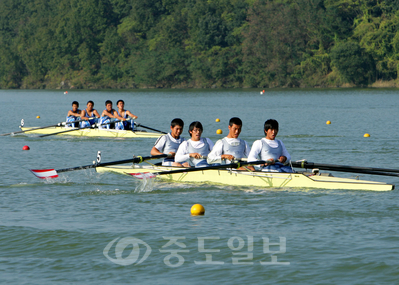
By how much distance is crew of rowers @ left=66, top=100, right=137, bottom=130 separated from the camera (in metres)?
24.2

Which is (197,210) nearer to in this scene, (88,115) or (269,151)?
(269,151)

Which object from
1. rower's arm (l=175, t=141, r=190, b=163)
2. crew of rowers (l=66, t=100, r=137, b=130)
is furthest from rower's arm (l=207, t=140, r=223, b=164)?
crew of rowers (l=66, t=100, r=137, b=130)

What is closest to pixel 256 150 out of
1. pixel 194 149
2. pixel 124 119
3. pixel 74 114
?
pixel 194 149

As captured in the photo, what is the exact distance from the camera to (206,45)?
106812 millimetres

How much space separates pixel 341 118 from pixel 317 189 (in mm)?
24442

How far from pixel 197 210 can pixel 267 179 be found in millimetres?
2368

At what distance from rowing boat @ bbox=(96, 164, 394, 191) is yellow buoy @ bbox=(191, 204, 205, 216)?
2.20 m

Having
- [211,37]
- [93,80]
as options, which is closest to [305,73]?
[211,37]

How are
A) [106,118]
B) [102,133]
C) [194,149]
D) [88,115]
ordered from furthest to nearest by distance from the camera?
[88,115]
[106,118]
[102,133]
[194,149]

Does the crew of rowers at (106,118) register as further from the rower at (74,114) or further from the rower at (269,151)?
the rower at (269,151)

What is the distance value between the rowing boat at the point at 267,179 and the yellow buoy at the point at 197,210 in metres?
2.20

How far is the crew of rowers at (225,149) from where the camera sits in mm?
12422

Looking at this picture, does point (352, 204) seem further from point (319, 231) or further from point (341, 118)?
point (341, 118)

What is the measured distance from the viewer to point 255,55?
101 meters
